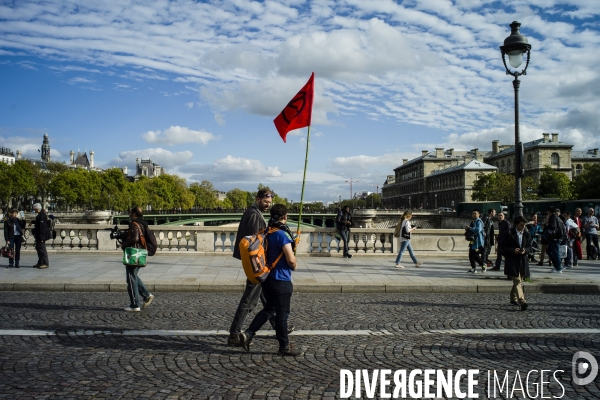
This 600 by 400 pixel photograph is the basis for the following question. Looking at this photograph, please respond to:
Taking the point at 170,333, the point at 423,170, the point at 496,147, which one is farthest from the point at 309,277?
the point at 423,170

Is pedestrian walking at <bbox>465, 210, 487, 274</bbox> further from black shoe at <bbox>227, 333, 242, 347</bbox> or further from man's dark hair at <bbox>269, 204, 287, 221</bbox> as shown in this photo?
black shoe at <bbox>227, 333, 242, 347</bbox>

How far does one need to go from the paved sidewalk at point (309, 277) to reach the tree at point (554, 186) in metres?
79.5

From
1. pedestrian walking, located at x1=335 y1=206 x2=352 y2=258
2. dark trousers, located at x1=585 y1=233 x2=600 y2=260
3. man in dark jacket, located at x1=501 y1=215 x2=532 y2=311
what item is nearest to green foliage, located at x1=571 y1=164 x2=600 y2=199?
dark trousers, located at x1=585 y1=233 x2=600 y2=260

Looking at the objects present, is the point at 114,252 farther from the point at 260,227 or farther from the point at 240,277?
the point at 260,227

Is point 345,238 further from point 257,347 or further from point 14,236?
point 257,347

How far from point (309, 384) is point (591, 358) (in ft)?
11.0

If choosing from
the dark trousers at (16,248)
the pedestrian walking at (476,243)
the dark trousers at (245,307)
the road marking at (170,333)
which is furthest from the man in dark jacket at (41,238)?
the pedestrian walking at (476,243)

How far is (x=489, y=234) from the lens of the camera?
51.6 ft

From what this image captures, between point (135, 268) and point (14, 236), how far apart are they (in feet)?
24.3

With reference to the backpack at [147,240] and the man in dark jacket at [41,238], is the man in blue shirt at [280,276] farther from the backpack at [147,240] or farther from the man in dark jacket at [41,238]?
the man in dark jacket at [41,238]

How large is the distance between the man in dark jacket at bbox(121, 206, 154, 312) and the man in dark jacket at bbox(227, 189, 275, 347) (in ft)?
6.28

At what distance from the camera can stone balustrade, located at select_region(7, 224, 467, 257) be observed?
18203mm

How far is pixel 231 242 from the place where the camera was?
18578 mm

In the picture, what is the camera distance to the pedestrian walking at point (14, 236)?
14.4 m
